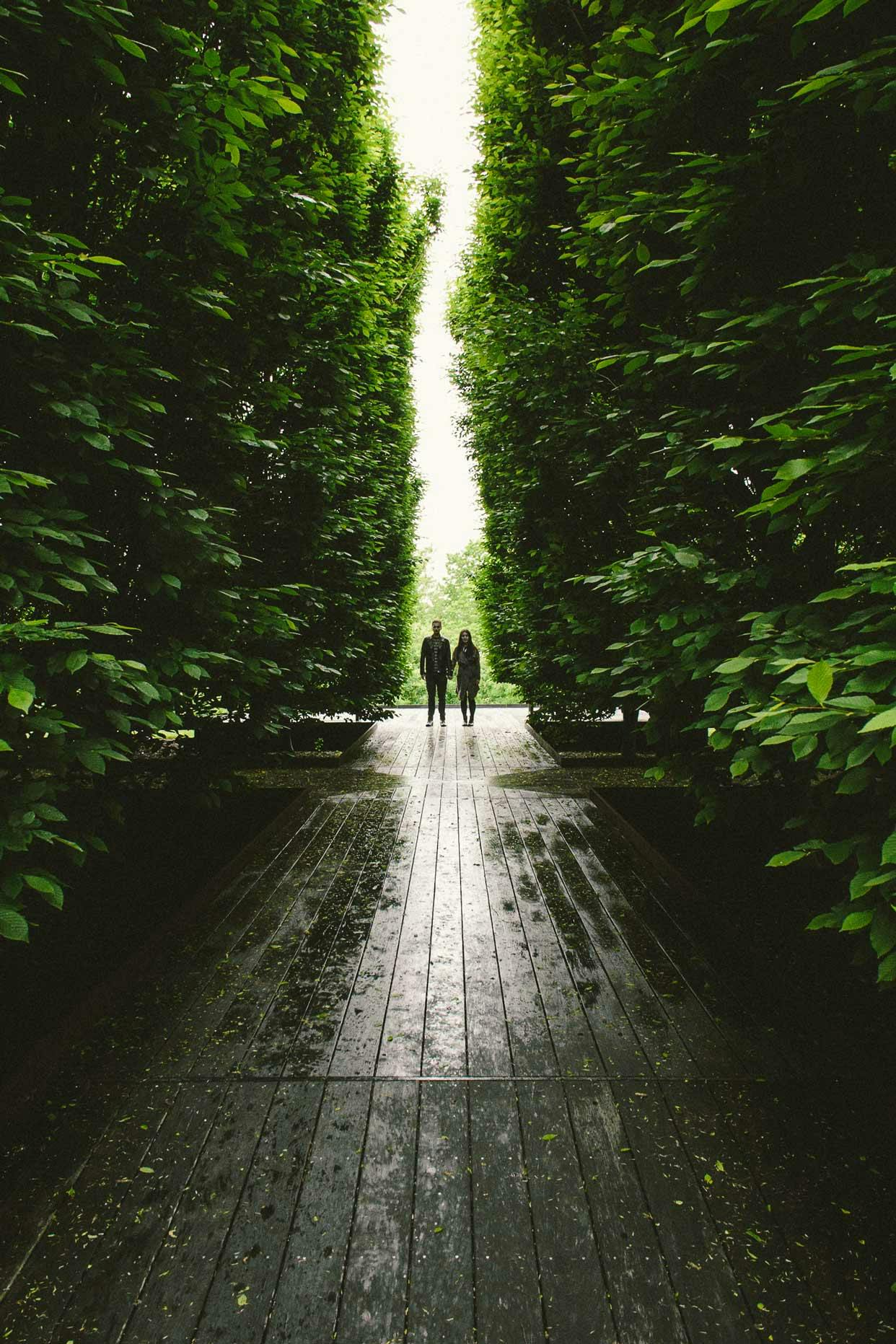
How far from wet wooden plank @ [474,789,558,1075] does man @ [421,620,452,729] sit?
702 cm

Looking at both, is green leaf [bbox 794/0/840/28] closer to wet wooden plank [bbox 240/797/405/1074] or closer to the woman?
wet wooden plank [bbox 240/797/405/1074]

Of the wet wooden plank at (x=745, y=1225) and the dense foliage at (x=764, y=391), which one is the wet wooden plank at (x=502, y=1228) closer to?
the wet wooden plank at (x=745, y=1225)

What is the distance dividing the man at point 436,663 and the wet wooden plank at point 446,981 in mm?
6909

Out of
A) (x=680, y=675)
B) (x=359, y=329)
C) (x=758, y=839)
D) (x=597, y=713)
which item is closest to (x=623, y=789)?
(x=597, y=713)

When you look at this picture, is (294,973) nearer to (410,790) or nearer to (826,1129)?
(826,1129)

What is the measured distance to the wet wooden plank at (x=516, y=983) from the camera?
108 inches

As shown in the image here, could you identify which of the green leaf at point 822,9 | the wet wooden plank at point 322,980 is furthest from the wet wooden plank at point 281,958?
the green leaf at point 822,9

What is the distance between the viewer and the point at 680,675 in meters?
2.95

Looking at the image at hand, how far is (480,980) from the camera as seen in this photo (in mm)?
3359

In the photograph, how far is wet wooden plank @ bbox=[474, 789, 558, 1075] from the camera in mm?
2742

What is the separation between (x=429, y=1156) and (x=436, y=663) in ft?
33.5

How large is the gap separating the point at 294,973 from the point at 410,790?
3.99m

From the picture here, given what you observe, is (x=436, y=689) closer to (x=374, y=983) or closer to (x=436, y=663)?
(x=436, y=663)

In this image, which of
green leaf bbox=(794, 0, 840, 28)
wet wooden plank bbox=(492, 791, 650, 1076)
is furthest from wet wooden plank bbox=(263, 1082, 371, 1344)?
green leaf bbox=(794, 0, 840, 28)
